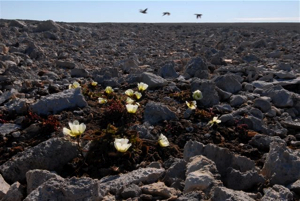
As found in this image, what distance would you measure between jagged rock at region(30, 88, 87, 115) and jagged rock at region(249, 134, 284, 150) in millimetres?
2058

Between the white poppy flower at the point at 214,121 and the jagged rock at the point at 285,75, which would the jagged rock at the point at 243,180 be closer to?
the white poppy flower at the point at 214,121

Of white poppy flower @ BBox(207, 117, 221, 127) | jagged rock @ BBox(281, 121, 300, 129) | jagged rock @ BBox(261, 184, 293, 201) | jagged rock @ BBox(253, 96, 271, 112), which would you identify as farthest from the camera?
jagged rock @ BBox(253, 96, 271, 112)

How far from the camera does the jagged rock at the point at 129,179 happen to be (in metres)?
2.68

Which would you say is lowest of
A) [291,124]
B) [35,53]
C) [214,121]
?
[291,124]

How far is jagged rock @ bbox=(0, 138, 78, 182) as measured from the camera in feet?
10.0

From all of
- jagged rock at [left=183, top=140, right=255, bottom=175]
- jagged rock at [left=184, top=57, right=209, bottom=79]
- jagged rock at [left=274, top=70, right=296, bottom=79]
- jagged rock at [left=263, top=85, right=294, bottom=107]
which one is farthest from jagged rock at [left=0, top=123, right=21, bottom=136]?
jagged rock at [left=274, top=70, right=296, bottom=79]

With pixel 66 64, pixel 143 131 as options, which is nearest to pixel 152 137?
pixel 143 131

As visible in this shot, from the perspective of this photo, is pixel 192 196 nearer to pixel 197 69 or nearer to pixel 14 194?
pixel 14 194

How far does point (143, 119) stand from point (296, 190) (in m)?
2.04

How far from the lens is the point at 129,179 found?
275cm

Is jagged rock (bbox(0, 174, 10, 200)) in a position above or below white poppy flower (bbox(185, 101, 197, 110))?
below

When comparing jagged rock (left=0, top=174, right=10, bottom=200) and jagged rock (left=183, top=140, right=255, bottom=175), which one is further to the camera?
jagged rock (left=183, top=140, right=255, bottom=175)

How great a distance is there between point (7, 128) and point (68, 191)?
202 centimetres

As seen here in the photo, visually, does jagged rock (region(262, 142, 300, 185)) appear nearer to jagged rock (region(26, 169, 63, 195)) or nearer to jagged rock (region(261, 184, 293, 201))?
jagged rock (region(261, 184, 293, 201))
